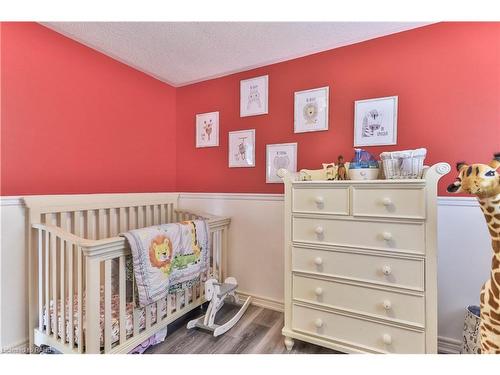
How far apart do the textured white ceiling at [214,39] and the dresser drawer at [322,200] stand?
1.14m

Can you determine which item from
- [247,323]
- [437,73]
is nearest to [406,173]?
[437,73]

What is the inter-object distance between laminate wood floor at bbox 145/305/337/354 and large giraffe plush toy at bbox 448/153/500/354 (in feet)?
2.74

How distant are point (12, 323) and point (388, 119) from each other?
277 centimetres

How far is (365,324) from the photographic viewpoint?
1324mm

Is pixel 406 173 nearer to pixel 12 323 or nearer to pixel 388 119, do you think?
pixel 388 119

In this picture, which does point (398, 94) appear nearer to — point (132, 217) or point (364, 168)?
point (364, 168)

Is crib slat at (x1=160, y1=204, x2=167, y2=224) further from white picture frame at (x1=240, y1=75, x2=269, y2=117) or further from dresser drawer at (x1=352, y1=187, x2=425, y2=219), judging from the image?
dresser drawer at (x1=352, y1=187, x2=425, y2=219)

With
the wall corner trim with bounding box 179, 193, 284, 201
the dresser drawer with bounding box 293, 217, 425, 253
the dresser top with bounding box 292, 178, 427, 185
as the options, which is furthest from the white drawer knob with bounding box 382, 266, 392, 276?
the wall corner trim with bounding box 179, 193, 284, 201

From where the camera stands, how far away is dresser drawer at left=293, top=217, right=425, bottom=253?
1210 mm

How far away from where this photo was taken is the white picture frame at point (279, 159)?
1988mm

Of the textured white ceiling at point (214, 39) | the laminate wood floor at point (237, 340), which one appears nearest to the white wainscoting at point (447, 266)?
the laminate wood floor at point (237, 340)

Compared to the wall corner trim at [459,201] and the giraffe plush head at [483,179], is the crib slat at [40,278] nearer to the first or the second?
the giraffe plush head at [483,179]

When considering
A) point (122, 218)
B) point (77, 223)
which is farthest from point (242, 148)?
point (77, 223)

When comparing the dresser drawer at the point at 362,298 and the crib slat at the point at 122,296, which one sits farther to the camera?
the crib slat at the point at 122,296
